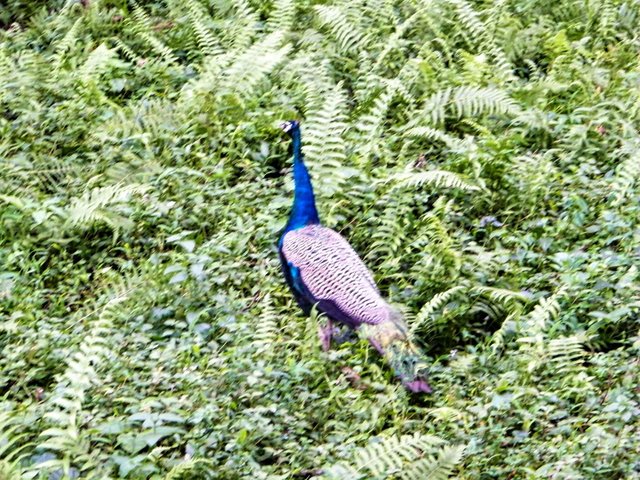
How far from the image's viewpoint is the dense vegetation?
486 centimetres

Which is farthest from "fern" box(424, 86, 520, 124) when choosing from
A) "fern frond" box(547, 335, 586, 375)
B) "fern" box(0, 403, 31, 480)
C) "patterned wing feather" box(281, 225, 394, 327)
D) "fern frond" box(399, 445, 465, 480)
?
"fern" box(0, 403, 31, 480)

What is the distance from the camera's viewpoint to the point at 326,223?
6.51m

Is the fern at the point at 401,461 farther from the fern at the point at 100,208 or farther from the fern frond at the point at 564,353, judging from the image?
the fern at the point at 100,208

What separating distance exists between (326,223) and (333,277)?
0.82 m

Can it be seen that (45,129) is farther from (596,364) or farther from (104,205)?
(596,364)

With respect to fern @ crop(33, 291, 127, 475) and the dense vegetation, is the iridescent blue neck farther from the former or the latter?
fern @ crop(33, 291, 127, 475)

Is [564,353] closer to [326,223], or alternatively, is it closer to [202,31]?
[326,223]

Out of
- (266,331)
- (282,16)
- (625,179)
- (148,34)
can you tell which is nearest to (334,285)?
(266,331)

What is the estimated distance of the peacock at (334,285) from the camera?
538 cm

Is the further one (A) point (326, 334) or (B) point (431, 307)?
(A) point (326, 334)

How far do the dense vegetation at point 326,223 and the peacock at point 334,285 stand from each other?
14 cm

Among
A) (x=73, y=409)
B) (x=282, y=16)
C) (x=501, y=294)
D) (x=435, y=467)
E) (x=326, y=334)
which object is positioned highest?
(x=282, y=16)

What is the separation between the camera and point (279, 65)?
8141 millimetres

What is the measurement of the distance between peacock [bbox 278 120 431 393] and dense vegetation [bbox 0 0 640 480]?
145 millimetres
